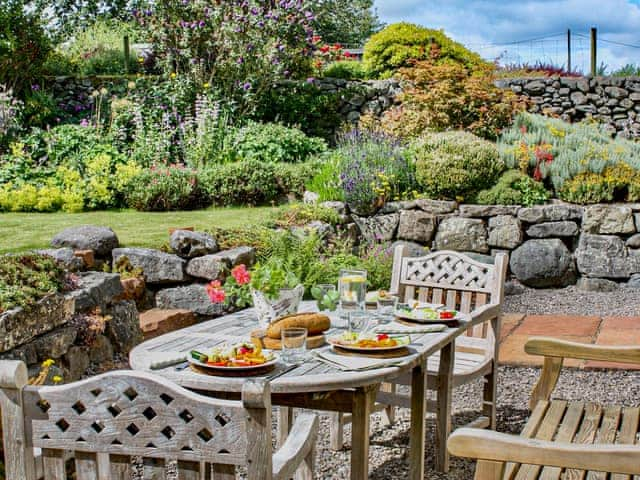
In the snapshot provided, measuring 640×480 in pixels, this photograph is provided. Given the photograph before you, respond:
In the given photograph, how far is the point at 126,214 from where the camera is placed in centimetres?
805

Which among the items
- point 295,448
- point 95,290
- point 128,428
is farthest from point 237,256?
point 128,428

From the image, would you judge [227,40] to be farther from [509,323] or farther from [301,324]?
[301,324]

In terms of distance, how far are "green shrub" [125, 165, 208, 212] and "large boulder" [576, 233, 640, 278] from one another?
4103 millimetres

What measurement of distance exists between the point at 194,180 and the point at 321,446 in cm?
495

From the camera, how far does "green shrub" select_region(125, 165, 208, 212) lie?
841 cm

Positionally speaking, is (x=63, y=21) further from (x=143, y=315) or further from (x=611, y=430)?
(x=611, y=430)

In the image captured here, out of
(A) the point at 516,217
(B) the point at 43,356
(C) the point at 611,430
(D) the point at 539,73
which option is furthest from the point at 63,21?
(C) the point at 611,430

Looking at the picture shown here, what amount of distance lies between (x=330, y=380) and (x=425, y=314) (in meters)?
0.94

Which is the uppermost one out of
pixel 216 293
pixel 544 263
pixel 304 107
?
pixel 304 107

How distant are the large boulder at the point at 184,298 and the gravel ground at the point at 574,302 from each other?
2968 millimetres

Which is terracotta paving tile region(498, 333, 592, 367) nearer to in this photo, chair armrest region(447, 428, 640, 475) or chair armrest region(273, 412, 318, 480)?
chair armrest region(447, 428, 640, 475)

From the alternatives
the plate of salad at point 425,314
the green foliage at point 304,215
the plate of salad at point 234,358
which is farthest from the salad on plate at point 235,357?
the green foliage at point 304,215

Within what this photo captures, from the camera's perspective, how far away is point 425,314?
3350mm

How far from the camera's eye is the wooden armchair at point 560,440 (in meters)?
2.06
